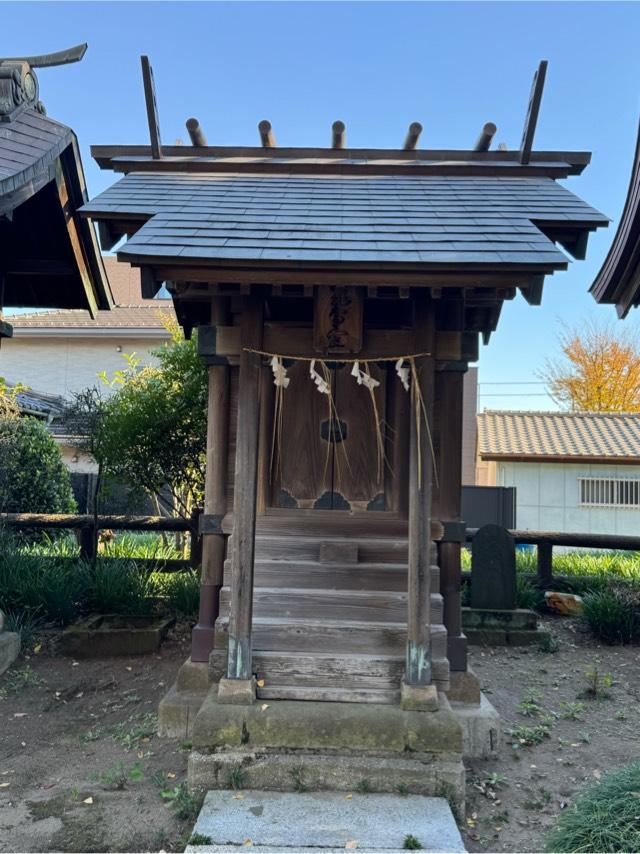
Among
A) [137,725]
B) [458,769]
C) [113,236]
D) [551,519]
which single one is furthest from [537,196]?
[551,519]

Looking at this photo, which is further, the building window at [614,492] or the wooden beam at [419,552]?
the building window at [614,492]

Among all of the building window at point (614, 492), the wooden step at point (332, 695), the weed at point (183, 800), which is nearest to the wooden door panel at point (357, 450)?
the wooden step at point (332, 695)

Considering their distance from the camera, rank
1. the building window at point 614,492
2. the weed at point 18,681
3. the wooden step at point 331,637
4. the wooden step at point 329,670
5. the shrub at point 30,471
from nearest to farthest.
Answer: the wooden step at point 329,670
the wooden step at point 331,637
the weed at point 18,681
the shrub at point 30,471
the building window at point 614,492

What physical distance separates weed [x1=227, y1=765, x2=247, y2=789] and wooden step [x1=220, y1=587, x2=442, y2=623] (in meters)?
1.24

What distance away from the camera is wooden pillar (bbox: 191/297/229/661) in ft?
16.5

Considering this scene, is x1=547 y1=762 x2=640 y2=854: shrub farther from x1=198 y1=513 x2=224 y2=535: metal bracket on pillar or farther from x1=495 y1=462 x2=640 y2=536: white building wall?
x1=495 y1=462 x2=640 y2=536: white building wall

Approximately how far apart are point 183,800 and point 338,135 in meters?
5.96

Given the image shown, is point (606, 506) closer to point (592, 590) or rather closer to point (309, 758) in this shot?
point (592, 590)

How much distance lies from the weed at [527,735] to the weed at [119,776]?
2863 mm

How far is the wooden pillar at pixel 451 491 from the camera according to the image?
16.7 feet

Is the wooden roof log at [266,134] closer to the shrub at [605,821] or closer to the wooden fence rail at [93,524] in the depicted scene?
the wooden fence rail at [93,524]

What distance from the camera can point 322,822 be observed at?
11.5 ft

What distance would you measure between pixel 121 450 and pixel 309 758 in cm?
472

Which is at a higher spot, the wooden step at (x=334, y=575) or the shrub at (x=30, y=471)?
the shrub at (x=30, y=471)
